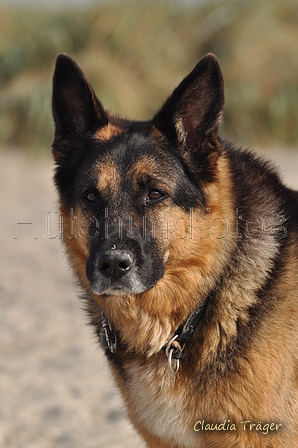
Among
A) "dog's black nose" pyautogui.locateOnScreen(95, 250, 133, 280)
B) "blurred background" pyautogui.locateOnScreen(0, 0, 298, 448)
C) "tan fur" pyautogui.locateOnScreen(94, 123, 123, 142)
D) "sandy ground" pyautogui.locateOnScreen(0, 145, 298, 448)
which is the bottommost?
"sandy ground" pyautogui.locateOnScreen(0, 145, 298, 448)

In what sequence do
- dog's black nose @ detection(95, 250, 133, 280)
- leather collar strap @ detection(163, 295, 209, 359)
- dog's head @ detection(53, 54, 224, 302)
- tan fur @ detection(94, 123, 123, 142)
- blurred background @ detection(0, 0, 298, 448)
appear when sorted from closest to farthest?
dog's black nose @ detection(95, 250, 133, 280) → dog's head @ detection(53, 54, 224, 302) → leather collar strap @ detection(163, 295, 209, 359) → tan fur @ detection(94, 123, 123, 142) → blurred background @ detection(0, 0, 298, 448)

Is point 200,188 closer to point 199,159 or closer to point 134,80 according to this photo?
point 199,159

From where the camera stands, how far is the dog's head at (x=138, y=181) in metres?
2.88

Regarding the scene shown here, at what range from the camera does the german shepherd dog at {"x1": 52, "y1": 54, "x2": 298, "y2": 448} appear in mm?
2797

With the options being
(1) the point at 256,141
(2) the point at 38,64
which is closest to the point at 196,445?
(1) the point at 256,141

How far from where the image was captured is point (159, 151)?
3156mm

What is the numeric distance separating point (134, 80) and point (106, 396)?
8316mm

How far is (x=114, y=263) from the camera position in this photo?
9.11 ft

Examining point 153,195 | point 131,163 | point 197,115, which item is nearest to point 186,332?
point 153,195

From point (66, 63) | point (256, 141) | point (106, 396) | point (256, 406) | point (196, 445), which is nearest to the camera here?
point (256, 406)

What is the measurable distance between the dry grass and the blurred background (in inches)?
0.9

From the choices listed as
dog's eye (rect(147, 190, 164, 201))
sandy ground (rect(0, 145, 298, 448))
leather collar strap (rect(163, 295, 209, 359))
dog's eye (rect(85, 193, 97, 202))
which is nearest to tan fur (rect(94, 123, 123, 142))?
dog's eye (rect(85, 193, 97, 202))

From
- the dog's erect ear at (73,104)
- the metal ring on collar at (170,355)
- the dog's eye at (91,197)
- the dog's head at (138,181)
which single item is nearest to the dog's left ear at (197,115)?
the dog's head at (138,181)

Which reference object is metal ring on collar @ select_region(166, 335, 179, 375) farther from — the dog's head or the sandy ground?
the sandy ground
